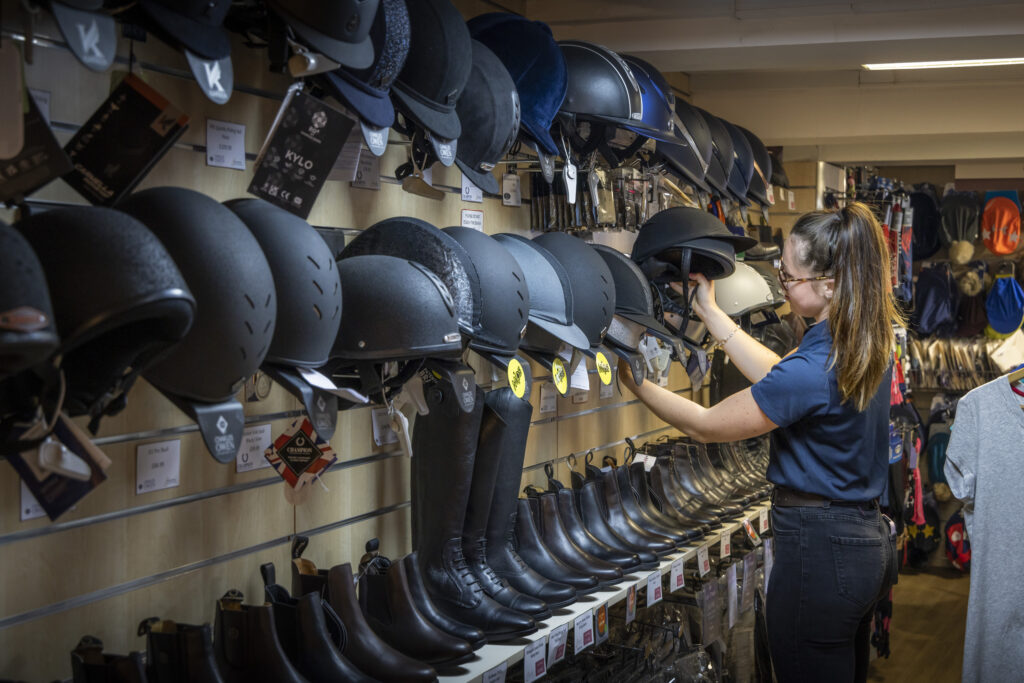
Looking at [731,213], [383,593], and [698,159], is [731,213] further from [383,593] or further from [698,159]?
[383,593]

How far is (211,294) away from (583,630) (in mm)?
1560

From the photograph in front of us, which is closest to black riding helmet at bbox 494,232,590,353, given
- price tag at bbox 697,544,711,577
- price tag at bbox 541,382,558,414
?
price tag at bbox 541,382,558,414

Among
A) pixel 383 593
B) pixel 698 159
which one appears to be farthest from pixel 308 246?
pixel 698 159

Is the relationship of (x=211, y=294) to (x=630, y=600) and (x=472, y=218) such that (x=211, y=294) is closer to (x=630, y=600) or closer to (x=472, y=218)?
(x=472, y=218)

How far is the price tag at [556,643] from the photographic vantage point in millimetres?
2367

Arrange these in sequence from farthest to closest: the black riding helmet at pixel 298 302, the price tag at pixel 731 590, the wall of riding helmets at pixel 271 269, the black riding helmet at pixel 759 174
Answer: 1. the black riding helmet at pixel 759 174
2. the price tag at pixel 731 590
3. the black riding helmet at pixel 298 302
4. the wall of riding helmets at pixel 271 269

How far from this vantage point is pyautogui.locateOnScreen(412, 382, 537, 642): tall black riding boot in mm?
2357

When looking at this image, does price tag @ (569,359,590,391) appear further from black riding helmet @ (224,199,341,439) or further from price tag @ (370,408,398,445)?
black riding helmet @ (224,199,341,439)

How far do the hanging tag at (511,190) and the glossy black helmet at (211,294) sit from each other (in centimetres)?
173

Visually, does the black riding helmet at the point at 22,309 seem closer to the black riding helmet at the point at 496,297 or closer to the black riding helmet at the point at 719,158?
the black riding helmet at the point at 496,297

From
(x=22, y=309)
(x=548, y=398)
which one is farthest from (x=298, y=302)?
(x=548, y=398)

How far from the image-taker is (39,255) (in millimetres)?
1204

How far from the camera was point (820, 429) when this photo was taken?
8.77ft

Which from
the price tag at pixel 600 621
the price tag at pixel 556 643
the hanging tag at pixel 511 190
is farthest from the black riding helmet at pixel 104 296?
the hanging tag at pixel 511 190
